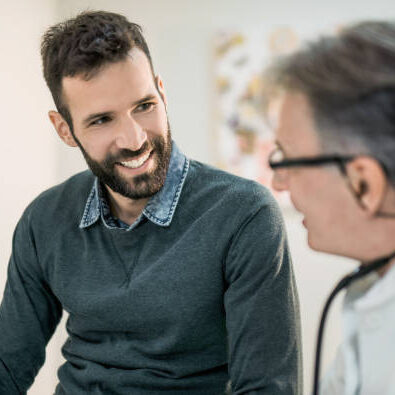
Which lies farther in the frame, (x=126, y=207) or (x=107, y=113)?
(x=126, y=207)

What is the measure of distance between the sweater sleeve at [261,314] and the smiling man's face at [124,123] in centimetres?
27

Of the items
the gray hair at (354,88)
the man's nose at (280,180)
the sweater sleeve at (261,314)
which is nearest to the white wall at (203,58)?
the sweater sleeve at (261,314)

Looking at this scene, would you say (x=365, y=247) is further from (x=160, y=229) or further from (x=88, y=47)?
(x=88, y=47)

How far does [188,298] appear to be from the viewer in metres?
1.25

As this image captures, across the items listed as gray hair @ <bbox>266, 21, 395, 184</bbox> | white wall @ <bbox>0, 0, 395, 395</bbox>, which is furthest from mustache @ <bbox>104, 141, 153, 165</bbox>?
white wall @ <bbox>0, 0, 395, 395</bbox>

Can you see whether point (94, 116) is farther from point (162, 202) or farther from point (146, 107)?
point (162, 202)

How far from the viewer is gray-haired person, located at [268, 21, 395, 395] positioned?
0.73 metres

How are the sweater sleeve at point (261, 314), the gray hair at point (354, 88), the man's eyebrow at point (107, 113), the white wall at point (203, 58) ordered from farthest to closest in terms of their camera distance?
1. the white wall at point (203, 58)
2. the man's eyebrow at point (107, 113)
3. the sweater sleeve at point (261, 314)
4. the gray hair at point (354, 88)

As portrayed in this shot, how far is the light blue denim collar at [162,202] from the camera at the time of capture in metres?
1.30

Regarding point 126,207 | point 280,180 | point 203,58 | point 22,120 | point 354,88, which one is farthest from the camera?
point 203,58

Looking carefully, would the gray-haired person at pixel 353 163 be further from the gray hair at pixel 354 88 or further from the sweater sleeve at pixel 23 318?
the sweater sleeve at pixel 23 318

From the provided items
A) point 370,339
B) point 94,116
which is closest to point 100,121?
point 94,116

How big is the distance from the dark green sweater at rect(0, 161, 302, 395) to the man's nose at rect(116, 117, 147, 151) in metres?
0.16

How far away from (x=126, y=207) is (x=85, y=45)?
1.32 feet
